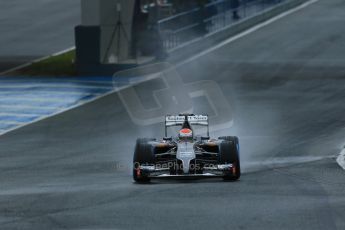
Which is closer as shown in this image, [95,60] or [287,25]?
[95,60]

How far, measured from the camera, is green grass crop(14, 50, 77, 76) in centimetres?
4134

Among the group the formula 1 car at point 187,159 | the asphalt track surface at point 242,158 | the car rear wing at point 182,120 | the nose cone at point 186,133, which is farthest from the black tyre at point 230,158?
the car rear wing at point 182,120

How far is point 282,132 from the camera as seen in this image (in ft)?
88.0

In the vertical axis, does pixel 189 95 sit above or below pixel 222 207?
below

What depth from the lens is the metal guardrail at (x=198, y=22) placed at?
45156 millimetres

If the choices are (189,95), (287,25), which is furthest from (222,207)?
(287,25)

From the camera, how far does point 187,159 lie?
18703mm

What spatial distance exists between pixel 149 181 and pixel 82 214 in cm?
402

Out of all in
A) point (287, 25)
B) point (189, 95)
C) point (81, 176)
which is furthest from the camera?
point (287, 25)

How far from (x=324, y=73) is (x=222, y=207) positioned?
23.7 metres

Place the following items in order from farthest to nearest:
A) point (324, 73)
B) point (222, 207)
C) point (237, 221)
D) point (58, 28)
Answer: point (58, 28)
point (324, 73)
point (222, 207)
point (237, 221)

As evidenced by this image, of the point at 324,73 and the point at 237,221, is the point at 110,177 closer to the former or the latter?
the point at 237,221

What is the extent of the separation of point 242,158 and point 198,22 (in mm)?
24863

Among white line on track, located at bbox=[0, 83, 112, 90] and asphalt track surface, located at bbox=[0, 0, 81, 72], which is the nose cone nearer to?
white line on track, located at bbox=[0, 83, 112, 90]
